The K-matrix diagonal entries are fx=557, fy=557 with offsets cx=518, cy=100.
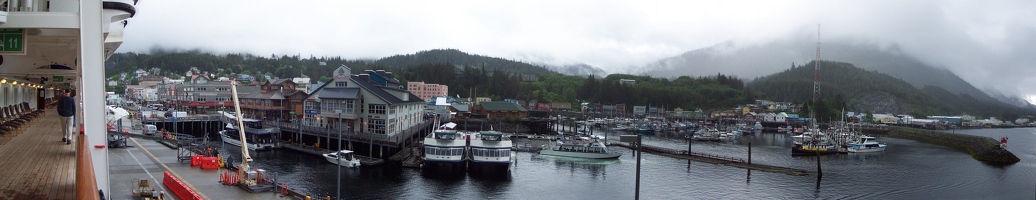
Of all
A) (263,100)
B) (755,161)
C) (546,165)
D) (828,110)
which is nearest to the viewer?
(546,165)

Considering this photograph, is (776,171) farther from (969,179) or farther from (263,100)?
(263,100)

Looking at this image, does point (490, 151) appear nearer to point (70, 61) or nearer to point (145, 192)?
point (145, 192)

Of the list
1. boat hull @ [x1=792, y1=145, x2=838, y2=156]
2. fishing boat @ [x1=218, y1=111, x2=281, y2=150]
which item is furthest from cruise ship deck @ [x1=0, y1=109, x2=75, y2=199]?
boat hull @ [x1=792, y1=145, x2=838, y2=156]

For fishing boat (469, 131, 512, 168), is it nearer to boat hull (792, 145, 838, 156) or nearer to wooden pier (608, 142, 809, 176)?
wooden pier (608, 142, 809, 176)

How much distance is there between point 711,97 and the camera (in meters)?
126

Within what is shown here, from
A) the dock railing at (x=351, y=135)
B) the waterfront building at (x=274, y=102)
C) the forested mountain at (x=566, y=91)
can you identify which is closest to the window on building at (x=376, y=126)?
the dock railing at (x=351, y=135)

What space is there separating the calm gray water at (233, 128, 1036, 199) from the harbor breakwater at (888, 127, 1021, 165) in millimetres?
2753

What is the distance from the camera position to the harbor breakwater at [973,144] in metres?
42.2

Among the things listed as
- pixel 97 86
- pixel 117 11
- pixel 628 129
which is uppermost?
pixel 117 11

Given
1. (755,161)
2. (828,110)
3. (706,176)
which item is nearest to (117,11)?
(706,176)

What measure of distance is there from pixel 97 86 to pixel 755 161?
4033 centimetres

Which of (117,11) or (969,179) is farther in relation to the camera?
(969,179)

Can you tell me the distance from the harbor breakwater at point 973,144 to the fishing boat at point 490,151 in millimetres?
37136

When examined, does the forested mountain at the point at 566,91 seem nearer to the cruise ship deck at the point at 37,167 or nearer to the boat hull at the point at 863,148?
the boat hull at the point at 863,148
